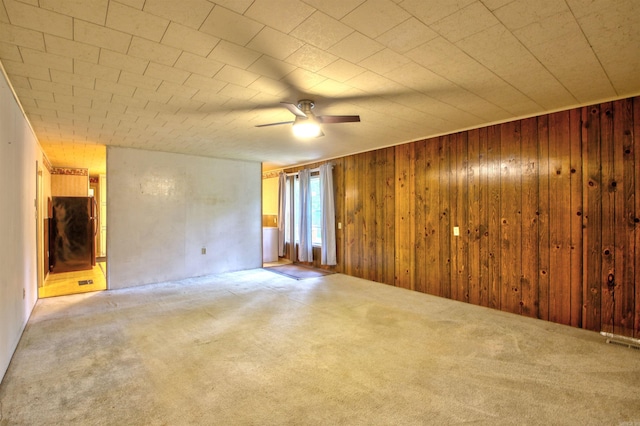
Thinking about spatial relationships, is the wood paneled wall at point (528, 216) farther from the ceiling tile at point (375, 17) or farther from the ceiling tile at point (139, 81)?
the ceiling tile at point (139, 81)

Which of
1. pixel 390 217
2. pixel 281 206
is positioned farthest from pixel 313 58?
pixel 281 206

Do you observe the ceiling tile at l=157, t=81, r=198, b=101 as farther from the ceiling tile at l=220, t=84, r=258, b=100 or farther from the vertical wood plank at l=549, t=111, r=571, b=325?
the vertical wood plank at l=549, t=111, r=571, b=325

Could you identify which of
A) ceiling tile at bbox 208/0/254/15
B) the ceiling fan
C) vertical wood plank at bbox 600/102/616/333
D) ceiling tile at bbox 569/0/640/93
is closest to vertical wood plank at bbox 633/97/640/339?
vertical wood plank at bbox 600/102/616/333

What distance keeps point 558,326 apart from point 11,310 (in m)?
5.40

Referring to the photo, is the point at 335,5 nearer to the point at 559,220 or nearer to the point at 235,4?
the point at 235,4

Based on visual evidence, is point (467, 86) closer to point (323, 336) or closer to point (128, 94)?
point (323, 336)

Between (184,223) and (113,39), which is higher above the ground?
(113,39)

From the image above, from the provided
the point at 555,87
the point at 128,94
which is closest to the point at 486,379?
the point at 555,87

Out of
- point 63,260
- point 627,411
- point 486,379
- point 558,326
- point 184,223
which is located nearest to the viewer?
point 627,411

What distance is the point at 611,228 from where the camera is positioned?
3133 mm

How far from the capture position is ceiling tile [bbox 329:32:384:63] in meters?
2.02

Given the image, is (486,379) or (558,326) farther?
(558,326)

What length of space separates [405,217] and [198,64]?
3.80m

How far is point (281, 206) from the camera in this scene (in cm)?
802
